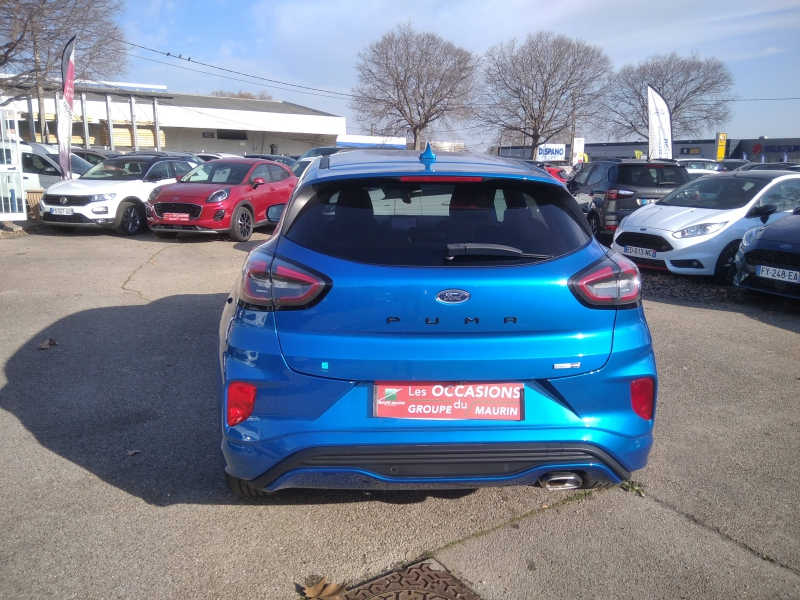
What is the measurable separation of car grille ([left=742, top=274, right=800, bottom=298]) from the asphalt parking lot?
8.30ft

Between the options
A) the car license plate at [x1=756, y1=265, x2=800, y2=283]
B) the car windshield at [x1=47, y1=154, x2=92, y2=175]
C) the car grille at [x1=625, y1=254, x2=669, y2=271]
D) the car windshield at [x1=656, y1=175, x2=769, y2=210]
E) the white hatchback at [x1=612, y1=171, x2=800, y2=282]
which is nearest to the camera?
the car license plate at [x1=756, y1=265, x2=800, y2=283]

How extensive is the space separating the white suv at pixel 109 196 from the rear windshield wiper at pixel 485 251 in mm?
12065

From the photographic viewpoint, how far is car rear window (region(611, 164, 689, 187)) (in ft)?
42.5

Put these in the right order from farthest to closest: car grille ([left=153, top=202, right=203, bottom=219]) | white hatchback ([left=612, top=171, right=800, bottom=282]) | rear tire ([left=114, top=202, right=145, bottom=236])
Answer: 1. rear tire ([left=114, top=202, right=145, bottom=236])
2. car grille ([left=153, top=202, right=203, bottom=219])
3. white hatchback ([left=612, top=171, right=800, bottom=282])

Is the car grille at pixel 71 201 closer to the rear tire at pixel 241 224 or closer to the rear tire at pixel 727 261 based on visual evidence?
the rear tire at pixel 241 224

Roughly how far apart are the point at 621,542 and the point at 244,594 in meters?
1.73

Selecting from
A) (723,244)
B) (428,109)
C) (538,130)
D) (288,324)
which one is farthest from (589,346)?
(538,130)

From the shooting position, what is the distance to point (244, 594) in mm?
2729

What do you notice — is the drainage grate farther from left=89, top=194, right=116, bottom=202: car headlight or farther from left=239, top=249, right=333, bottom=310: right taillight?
left=89, top=194, right=116, bottom=202: car headlight

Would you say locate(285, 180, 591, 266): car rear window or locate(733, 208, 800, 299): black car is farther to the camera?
locate(733, 208, 800, 299): black car

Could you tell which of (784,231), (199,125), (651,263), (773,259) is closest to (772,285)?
(773,259)

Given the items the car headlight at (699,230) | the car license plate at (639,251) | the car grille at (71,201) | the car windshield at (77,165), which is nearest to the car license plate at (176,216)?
the car grille at (71,201)

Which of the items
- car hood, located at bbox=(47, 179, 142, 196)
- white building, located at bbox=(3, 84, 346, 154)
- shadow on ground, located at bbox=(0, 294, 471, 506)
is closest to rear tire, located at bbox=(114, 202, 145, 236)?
car hood, located at bbox=(47, 179, 142, 196)

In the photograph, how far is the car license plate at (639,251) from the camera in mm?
9547
